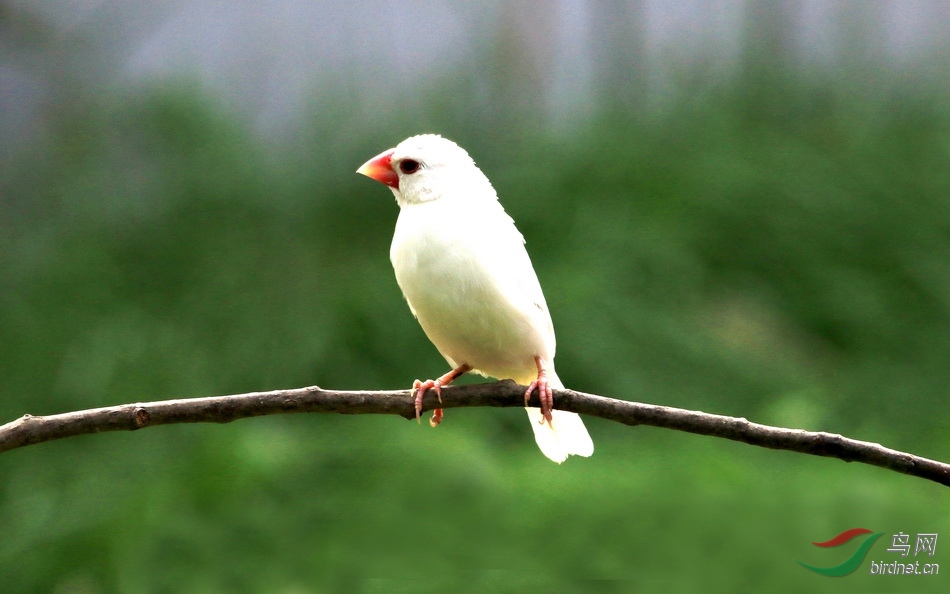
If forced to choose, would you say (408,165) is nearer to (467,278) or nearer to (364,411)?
(467,278)

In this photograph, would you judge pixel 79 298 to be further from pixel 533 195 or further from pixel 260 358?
pixel 533 195

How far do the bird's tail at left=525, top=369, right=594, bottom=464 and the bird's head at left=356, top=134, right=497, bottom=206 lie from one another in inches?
30.8

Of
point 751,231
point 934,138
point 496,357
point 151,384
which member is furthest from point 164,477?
point 934,138

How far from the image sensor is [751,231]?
22.4 ft

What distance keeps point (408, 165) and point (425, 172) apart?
71 millimetres

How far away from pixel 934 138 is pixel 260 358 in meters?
5.51

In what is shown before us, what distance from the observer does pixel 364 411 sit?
2379mm

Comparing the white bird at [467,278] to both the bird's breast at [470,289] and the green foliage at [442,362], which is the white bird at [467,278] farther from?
the green foliage at [442,362]

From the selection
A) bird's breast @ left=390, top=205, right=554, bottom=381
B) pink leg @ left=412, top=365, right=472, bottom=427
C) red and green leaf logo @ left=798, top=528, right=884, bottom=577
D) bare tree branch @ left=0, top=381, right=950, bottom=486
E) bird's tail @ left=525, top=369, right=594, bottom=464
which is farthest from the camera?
red and green leaf logo @ left=798, top=528, right=884, bottom=577

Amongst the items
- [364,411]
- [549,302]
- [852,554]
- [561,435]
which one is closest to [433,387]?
[364,411]

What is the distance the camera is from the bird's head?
3248 mm
